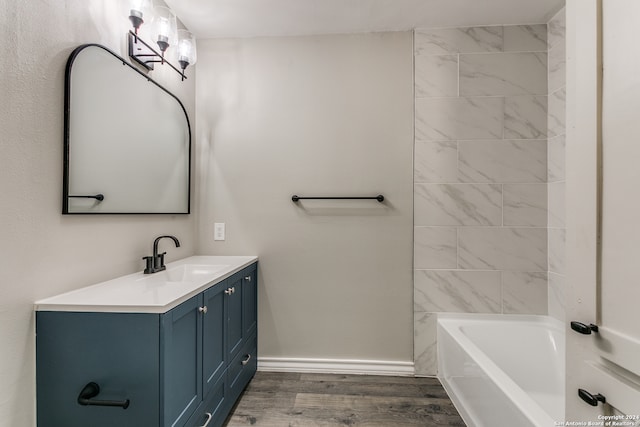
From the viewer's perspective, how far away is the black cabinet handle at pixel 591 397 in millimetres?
718

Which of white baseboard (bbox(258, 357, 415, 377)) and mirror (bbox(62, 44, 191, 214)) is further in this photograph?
white baseboard (bbox(258, 357, 415, 377))

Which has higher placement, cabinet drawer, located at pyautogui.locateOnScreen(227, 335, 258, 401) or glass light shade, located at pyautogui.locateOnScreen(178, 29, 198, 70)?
glass light shade, located at pyautogui.locateOnScreen(178, 29, 198, 70)

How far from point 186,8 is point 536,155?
2482 mm

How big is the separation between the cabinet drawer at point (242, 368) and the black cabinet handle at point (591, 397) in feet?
4.91

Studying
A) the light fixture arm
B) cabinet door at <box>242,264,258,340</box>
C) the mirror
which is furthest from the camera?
cabinet door at <box>242,264,258,340</box>

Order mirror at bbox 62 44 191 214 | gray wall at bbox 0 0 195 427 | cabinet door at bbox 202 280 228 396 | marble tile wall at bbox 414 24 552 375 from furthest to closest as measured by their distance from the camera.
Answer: marble tile wall at bbox 414 24 552 375, cabinet door at bbox 202 280 228 396, mirror at bbox 62 44 191 214, gray wall at bbox 0 0 195 427

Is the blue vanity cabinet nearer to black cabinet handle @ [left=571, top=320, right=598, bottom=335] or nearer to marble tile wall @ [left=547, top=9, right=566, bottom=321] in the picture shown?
black cabinet handle @ [left=571, top=320, right=598, bottom=335]

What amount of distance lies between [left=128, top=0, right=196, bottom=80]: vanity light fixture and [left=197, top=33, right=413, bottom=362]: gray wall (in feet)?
1.41

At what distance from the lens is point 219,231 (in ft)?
7.09

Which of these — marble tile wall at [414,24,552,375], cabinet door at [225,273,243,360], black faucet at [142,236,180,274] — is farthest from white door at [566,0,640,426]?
black faucet at [142,236,180,274]

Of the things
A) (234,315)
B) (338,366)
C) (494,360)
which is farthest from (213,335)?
(494,360)

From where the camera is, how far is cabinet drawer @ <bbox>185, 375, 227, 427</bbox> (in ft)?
4.22

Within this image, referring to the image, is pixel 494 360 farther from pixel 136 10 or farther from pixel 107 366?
pixel 136 10

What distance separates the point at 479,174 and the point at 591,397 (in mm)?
1549
